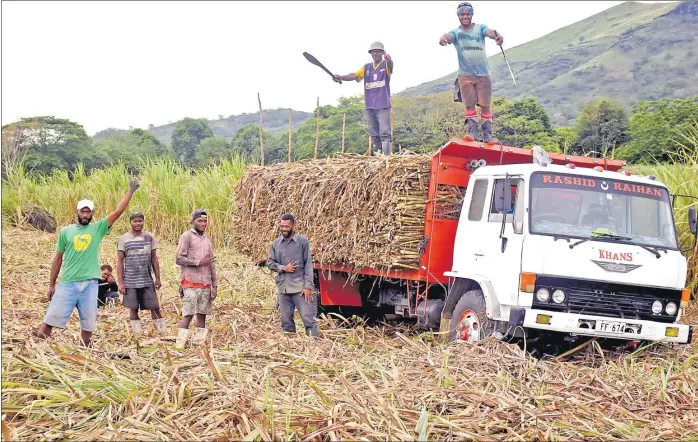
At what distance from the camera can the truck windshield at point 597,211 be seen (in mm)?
8109

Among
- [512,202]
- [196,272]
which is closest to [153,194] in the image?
[196,272]

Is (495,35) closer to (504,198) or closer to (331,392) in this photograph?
(504,198)

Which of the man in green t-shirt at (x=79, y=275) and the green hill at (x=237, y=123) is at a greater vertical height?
the green hill at (x=237, y=123)

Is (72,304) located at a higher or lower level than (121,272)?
lower

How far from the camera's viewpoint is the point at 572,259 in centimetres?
783

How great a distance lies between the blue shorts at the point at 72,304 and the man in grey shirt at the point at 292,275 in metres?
2.21

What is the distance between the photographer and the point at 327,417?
5254 mm

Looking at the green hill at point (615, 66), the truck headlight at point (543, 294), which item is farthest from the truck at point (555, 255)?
the green hill at point (615, 66)

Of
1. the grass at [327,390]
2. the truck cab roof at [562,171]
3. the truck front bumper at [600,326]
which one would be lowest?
the grass at [327,390]

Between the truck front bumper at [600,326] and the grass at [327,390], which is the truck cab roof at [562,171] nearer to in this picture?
the truck front bumper at [600,326]

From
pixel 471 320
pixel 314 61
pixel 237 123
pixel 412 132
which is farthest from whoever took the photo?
pixel 237 123

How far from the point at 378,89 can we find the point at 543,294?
19.5ft

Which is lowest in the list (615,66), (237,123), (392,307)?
(392,307)

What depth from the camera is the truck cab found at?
779cm
